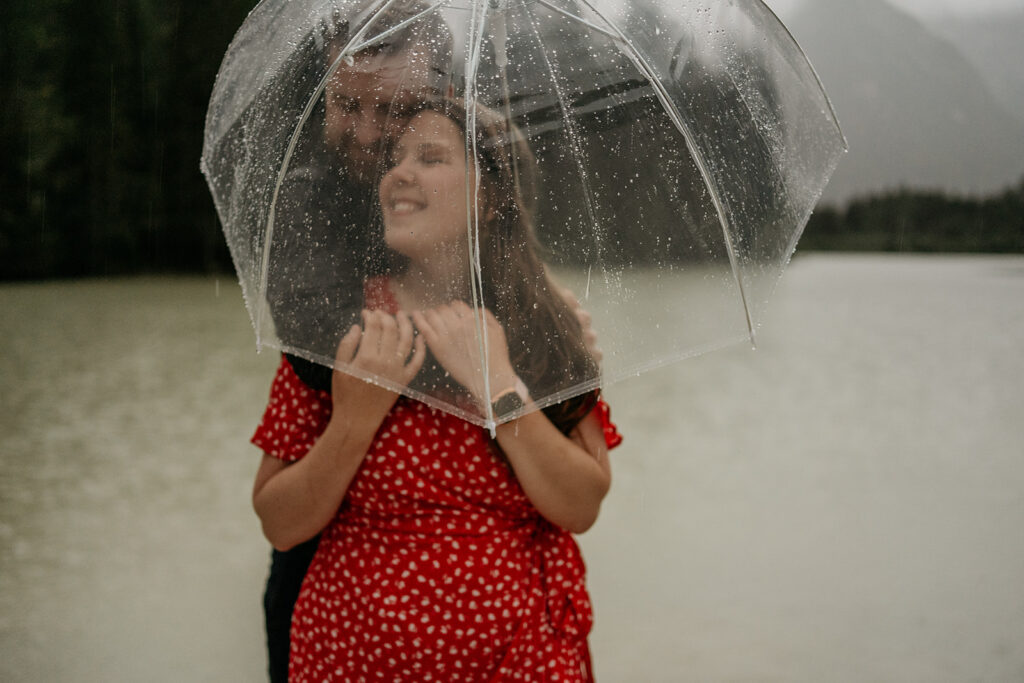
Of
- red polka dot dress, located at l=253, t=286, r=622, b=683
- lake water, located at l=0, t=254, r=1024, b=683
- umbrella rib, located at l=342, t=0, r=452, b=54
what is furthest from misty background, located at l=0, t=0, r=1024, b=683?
red polka dot dress, located at l=253, t=286, r=622, b=683

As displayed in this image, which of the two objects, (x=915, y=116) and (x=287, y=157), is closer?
(x=287, y=157)

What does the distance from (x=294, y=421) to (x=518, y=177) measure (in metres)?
0.47

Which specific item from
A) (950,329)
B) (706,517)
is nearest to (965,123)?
(706,517)

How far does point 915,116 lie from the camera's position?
5160 mm

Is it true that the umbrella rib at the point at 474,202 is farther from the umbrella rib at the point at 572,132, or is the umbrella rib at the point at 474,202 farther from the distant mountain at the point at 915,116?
the distant mountain at the point at 915,116

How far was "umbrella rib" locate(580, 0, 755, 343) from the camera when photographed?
51.8 inches

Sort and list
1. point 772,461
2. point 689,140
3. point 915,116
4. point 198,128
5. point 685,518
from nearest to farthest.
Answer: point 689,140 < point 685,518 < point 772,461 < point 915,116 < point 198,128

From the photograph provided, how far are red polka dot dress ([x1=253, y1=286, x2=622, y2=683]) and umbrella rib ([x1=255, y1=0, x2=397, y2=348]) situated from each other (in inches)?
4.5

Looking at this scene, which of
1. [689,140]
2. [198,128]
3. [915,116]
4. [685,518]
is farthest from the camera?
[198,128]

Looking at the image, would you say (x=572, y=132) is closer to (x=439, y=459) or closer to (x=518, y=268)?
(x=518, y=268)

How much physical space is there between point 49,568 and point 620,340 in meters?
2.71

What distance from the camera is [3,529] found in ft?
12.1

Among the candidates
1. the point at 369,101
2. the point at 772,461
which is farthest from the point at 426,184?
the point at 772,461

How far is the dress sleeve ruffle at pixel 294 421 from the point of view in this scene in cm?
141
